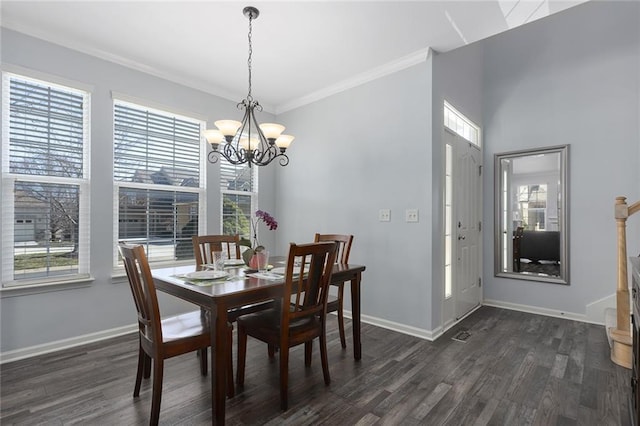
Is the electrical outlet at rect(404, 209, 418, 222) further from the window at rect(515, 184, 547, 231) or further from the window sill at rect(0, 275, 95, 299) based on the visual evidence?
the window sill at rect(0, 275, 95, 299)

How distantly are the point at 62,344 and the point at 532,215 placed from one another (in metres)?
5.27

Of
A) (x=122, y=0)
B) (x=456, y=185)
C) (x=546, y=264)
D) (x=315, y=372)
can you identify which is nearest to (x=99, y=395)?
(x=315, y=372)

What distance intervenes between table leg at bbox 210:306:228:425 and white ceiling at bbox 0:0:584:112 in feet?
7.40

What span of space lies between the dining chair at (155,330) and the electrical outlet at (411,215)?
6.93 ft

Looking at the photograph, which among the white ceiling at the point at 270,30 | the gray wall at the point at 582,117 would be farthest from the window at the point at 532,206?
the white ceiling at the point at 270,30

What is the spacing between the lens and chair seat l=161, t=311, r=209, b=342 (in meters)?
1.90

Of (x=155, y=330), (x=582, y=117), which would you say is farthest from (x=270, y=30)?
(x=582, y=117)

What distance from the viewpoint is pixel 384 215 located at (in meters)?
3.48

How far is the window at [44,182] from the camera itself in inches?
104

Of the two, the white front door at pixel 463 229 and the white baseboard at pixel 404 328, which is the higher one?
the white front door at pixel 463 229

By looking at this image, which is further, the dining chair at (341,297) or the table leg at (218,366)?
the dining chair at (341,297)

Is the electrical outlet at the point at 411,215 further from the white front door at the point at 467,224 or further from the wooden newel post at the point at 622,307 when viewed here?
the wooden newel post at the point at 622,307

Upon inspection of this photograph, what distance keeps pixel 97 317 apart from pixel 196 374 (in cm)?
137

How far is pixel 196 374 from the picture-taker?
7.91ft
